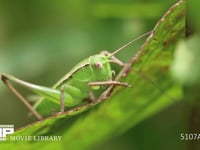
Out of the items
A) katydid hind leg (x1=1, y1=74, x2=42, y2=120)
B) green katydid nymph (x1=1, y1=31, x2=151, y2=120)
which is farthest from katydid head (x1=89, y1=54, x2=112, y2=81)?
katydid hind leg (x1=1, y1=74, x2=42, y2=120)

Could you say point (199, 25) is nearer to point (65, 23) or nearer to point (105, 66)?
point (105, 66)

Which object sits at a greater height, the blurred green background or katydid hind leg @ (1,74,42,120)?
the blurred green background

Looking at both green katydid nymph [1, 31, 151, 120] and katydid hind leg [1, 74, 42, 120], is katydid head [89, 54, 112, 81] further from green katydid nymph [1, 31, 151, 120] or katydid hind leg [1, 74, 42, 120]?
katydid hind leg [1, 74, 42, 120]

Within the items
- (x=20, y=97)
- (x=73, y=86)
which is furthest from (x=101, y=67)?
(x=20, y=97)

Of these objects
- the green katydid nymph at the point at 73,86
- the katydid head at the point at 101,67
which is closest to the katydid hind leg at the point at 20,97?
the green katydid nymph at the point at 73,86

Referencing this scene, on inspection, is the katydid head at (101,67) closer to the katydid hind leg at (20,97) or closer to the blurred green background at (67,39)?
the blurred green background at (67,39)

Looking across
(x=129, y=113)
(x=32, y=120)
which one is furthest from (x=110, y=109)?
(x=32, y=120)
